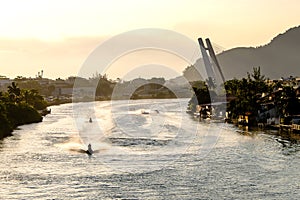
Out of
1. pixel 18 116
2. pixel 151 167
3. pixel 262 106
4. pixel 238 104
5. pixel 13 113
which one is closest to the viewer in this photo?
pixel 151 167

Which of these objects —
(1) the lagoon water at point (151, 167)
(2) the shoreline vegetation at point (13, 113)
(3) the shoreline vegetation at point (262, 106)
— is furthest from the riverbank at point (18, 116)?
(3) the shoreline vegetation at point (262, 106)

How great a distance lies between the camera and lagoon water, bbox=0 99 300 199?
24406 millimetres

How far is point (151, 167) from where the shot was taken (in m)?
30.8

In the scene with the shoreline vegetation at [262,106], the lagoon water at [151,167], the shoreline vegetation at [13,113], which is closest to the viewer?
the lagoon water at [151,167]

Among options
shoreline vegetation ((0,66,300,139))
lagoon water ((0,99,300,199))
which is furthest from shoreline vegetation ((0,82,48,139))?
lagoon water ((0,99,300,199))

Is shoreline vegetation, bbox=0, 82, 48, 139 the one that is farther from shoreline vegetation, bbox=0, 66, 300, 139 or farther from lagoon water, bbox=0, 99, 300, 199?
lagoon water, bbox=0, 99, 300, 199

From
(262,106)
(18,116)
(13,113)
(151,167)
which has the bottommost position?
(151,167)

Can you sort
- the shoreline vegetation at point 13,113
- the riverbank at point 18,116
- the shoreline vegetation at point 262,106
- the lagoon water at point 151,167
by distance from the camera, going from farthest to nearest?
the shoreline vegetation at point 262,106 → the riverbank at point 18,116 → the shoreline vegetation at point 13,113 → the lagoon water at point 151,167

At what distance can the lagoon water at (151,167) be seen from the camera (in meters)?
24.4

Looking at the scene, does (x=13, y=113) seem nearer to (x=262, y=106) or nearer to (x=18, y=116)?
(x=18, y=116)

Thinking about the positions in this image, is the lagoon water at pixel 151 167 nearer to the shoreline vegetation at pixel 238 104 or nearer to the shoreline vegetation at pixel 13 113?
the shoreline vegetation at pixel 13 113

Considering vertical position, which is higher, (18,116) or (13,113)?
(13,113)

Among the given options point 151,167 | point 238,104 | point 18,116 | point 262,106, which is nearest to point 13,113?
point 18,116

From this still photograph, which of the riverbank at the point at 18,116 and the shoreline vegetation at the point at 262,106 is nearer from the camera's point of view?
the riverbank at the point at 18,116
